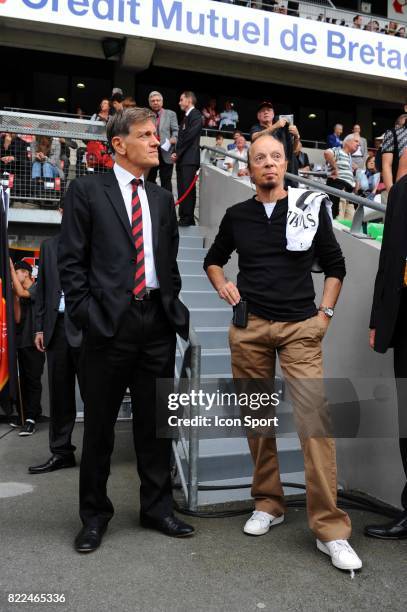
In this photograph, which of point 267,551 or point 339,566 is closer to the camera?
point 339,566

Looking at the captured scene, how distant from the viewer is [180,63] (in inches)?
631

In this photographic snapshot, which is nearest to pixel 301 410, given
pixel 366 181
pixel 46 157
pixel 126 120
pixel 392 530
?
pixel 392 530

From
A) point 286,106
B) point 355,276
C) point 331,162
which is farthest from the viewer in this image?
point 286,106

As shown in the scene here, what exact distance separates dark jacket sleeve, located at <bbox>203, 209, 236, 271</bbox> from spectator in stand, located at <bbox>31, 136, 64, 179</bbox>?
16.6 feet

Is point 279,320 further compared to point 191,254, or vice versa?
point 191,254

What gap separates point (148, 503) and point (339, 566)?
106 cm

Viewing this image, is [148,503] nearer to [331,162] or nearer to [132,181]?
[132,181]

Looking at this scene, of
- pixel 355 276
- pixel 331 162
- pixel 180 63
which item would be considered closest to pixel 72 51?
pixel 180 63

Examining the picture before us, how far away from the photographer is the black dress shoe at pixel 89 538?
9.34 ft

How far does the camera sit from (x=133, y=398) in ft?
10.2

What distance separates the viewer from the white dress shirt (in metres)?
3.03

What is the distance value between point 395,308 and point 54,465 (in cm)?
287

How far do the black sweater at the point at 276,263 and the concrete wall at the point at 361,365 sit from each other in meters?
0.90

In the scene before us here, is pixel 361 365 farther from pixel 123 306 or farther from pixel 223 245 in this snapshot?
pixel 123 306
